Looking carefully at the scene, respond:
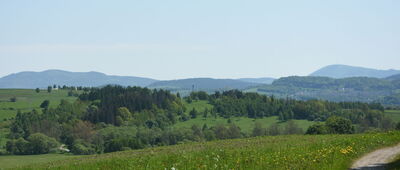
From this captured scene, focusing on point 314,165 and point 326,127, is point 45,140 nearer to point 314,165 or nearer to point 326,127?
point 326,127

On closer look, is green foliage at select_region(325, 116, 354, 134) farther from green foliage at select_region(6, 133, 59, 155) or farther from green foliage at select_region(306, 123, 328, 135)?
green foliage at select_region(6, 133, 59, 155)

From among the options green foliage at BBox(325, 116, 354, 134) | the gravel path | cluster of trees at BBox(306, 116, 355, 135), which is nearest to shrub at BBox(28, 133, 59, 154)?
cluster of trees at BBox(306, 116, 355, 135)

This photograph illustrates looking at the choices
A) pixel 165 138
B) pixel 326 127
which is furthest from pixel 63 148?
pixel 326 127

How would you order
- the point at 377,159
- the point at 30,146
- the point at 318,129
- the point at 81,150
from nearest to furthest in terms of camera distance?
the point at 377,159 → the point at 318,129 → the point at 81,150 → the point at 30,146

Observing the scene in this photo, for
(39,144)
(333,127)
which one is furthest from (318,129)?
(39,144)

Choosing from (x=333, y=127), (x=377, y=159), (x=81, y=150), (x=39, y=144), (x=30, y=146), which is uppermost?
(x=377, y=159)

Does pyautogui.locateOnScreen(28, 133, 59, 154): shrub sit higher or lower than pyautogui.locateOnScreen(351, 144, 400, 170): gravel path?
lower

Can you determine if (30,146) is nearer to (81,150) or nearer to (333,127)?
(81,150)

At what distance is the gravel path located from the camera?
3209cm

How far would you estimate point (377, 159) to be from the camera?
35.6 metres

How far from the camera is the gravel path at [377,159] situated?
1264 inches

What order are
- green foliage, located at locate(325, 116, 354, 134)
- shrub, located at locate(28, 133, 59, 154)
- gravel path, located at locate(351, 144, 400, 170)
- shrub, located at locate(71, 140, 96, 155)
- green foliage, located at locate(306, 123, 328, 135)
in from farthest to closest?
shrub, located at locate(28, 133, 59, 154), shrub, located at locate(71, 140, 96, 155), green foliage, located at locate(325, 116, 354, 134), green foliage, located at locate(306, 123, 328, 135), gravel path, located at locate(351, 144, 400, 170)

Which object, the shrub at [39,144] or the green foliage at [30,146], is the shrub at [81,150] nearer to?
the shrub at [39,144]

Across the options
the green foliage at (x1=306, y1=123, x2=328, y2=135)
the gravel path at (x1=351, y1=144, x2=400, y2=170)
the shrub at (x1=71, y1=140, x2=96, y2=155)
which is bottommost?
the shrub at (x1=71, y1=140, x2=96, y2=155)
